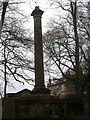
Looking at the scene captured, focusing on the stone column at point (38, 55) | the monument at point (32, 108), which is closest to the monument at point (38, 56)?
the stone column at point (38, 55)

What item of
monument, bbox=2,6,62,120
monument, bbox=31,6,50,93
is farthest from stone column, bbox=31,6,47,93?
monument, bbox=2,6,62,120

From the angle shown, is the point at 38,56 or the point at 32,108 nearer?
the point at 32,108

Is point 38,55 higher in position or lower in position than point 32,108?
higher

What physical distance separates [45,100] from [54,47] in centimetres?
1218

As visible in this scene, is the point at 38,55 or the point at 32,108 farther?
the point at 38,55

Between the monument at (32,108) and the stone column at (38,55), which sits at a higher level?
the stone column at (38,55)

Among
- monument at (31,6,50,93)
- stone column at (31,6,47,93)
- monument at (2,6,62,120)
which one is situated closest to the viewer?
monument at (2,6,62,120)

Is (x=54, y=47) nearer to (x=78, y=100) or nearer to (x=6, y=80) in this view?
(x=78, y=100)

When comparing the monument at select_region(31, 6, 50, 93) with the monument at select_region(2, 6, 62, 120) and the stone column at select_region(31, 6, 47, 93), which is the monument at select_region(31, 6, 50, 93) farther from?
the monument at select_region(2, 6, 62, 120)

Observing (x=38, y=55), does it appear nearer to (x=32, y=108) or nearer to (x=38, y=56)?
(x=38, y=56)

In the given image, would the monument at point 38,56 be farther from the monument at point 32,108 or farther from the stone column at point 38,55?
the monument at point 32,108

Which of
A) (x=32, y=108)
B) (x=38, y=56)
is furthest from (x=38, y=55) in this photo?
(x=32, y=108)

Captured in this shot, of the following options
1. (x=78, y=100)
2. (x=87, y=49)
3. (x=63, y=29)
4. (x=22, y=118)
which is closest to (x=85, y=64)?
(x=87, y=49)

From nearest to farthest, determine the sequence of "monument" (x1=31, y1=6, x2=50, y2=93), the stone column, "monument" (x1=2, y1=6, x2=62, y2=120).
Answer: "monument" (x1=2, y1=6, x2=62, y2=120)
"monument" (x1=31, y1=6, x2=50, y2=93)
the stone column
